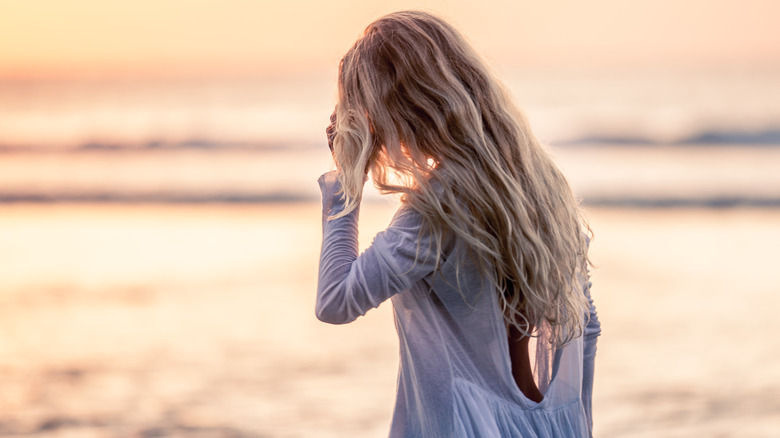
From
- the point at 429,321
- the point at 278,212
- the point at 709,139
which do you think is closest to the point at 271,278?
the point at 278,212

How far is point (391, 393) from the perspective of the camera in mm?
4324

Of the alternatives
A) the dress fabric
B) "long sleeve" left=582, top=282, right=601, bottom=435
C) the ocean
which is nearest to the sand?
the ocean

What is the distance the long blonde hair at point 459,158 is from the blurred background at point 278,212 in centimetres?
19

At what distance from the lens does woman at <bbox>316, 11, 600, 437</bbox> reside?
1.64 metres

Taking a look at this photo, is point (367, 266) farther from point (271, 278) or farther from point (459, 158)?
point (271, 278)

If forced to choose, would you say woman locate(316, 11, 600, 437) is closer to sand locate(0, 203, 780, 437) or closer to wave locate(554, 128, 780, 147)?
sand locate(0, 203, 780, 437)

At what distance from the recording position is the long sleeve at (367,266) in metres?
1.62

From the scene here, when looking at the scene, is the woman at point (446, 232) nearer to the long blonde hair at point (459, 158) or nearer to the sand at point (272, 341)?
the long blonde hair at point (459, 158)

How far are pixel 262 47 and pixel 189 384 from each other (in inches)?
695

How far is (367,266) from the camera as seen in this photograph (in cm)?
163

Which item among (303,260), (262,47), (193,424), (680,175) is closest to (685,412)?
(193,424)

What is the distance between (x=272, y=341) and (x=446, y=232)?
3574 millimetres

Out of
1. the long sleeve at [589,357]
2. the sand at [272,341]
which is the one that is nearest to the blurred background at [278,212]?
the sand at [272,341]

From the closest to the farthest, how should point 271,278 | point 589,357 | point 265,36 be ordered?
1. point 589,357
2. point 271,278
3. point 265,36
